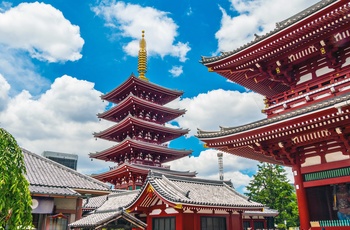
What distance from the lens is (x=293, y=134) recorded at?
13125 millimetres

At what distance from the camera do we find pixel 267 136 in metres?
13.5

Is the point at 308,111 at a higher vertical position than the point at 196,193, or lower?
higher

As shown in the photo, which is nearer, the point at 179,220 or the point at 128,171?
the point at 179,220

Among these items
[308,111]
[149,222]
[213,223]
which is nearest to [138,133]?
[149,222]

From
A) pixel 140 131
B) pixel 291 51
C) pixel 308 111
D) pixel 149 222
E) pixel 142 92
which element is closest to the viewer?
pixel 308 111

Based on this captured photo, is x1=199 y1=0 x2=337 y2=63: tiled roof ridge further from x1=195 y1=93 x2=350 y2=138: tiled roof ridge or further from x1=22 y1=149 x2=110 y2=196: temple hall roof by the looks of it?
x1=22 y1=149 x2=110 y2=196: temple hall roof

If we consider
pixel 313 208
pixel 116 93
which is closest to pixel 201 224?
pixel 313 208

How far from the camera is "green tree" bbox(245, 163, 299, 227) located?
125ft

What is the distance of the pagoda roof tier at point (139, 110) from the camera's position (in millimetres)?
39250

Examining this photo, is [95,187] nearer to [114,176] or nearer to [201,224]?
[201,224]

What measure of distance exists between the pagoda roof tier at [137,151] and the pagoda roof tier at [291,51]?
2205 cm

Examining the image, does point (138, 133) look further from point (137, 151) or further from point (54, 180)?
point (54, 180)

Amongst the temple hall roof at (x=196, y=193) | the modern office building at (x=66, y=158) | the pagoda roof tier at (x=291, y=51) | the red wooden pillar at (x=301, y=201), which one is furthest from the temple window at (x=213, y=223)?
the modern office building at (x=66, y=158)

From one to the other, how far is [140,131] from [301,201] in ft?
93.2
